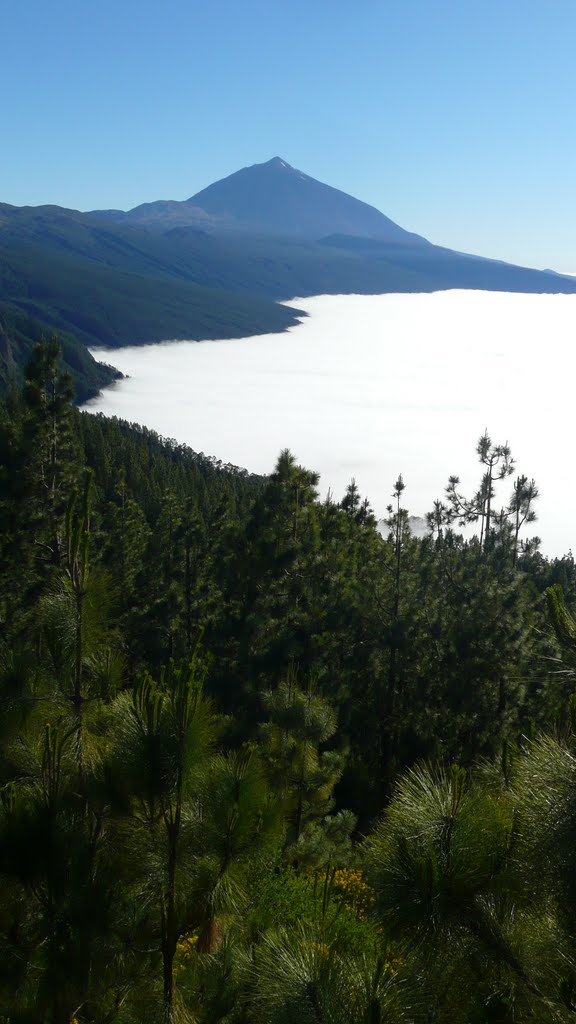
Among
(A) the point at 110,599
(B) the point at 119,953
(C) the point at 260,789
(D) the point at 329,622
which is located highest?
(A) the point at 110,599

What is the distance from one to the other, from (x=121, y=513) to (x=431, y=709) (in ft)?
55.8

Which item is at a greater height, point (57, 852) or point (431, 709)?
point (57, 852)

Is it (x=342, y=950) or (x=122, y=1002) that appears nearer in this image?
A: (x=342, y=950)

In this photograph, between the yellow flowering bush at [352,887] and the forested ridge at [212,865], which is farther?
the yellow flowering bush at [352,887]

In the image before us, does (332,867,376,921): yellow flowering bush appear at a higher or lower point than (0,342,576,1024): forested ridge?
lower

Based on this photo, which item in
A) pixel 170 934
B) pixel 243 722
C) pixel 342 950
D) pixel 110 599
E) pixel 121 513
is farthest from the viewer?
pixel 121 513

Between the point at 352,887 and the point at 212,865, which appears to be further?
the point at 352,887

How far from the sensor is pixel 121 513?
1248 inches

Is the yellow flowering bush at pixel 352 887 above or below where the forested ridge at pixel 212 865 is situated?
below

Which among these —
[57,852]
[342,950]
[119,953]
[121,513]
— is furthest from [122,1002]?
[121,513]

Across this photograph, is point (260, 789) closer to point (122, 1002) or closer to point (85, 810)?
point (85, 810)

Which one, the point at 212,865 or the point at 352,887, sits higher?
the point at 212,865

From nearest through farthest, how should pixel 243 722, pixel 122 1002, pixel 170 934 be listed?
pixel 170 934 < pixel 122 1002 < pixel 243 722

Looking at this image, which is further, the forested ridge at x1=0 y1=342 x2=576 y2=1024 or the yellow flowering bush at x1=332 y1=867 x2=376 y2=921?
the yellow flowering bush at x1=332 y1=867 x2=376 y2=921
